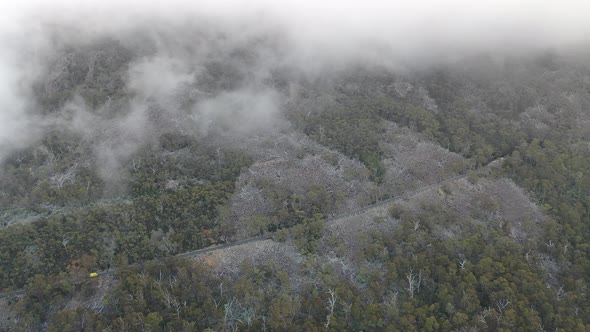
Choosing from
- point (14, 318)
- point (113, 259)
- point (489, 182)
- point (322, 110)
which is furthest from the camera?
point (322, 110)

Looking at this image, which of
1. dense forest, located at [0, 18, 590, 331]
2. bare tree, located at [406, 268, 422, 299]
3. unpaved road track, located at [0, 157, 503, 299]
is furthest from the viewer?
unpaved road track, located at [0, 157, 503, 299]

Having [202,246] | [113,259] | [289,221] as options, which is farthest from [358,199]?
[113,259]

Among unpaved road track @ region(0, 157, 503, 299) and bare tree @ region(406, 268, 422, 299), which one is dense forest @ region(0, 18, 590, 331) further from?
unpaved road track @ region(0, 157, 503, 299)

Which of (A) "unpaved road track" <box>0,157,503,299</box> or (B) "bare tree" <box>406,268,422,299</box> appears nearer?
(B) "bare tree" <box>406,268,422,299</box>

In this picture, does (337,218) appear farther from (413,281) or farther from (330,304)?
(330,304)

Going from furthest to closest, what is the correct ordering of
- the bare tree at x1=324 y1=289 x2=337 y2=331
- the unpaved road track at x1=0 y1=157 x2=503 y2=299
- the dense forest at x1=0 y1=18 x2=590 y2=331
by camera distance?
the unpaved road track at x1=0 y1=157 x2=503 y2=299 → the dense forest at x1=0 y1=18 x2=590 y2=331 → the bare tree at x1=324 y1=289 x2=337 y2=331

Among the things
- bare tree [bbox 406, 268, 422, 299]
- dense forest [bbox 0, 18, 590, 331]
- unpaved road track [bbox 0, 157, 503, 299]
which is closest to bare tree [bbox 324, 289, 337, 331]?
dense forest [bbox 0, 18, 590, 331]

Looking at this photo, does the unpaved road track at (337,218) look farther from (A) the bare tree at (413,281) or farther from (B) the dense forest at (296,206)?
(A) the bare tree at (413,281)

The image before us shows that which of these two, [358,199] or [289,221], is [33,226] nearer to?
[289,221]

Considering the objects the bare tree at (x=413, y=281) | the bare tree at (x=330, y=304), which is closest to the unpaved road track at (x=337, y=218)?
the bare tree at (x=330, y=304)
